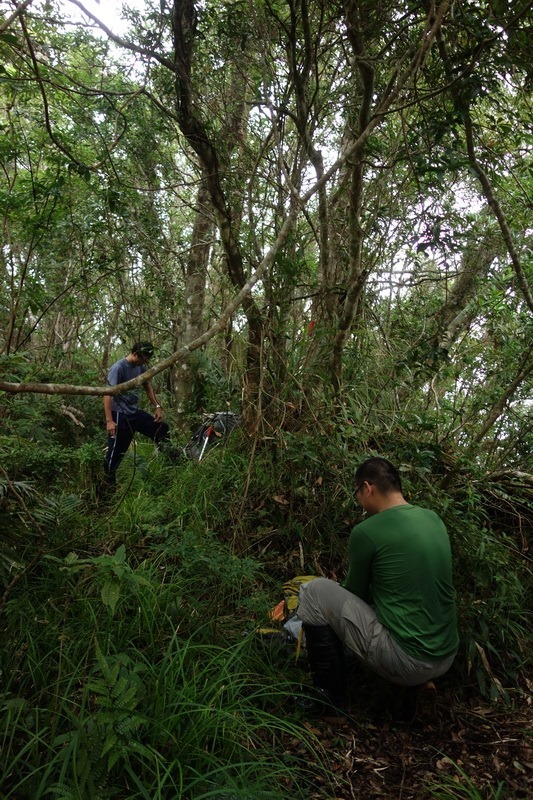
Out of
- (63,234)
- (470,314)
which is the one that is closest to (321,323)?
(470,314)

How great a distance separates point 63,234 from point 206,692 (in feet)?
19.5

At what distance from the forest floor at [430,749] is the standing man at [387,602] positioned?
0.64 ft

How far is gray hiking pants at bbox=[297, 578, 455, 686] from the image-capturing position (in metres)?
2.53

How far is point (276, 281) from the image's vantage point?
396 cm

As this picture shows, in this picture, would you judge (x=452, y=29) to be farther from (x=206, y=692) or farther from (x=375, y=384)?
(x=206, y=692)

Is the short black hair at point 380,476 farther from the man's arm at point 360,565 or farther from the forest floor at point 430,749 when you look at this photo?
the forest floor at point 430,749

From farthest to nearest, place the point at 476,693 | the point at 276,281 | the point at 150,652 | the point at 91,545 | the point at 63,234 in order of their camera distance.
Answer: the point at 63,234
the point at 276,281
the point at 91,545
the point at 476,693
the point at 150,652

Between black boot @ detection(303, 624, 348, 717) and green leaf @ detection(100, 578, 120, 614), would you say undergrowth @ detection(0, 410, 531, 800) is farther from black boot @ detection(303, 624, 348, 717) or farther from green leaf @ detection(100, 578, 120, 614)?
black boot @ detection(303, 624, 348, 717)

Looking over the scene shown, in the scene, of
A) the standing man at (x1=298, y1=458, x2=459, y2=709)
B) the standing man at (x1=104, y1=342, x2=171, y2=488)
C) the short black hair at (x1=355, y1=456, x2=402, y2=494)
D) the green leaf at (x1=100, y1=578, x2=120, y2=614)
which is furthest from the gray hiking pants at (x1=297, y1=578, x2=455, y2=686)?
the standing man at (x1=104, y1=342, x2=171, y2=488)

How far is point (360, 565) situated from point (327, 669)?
0.52m

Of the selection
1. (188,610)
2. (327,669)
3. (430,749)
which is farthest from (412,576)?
(188,610)

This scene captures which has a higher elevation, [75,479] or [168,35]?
[168,35]

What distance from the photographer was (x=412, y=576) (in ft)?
8.27

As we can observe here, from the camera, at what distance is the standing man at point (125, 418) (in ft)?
15.2
